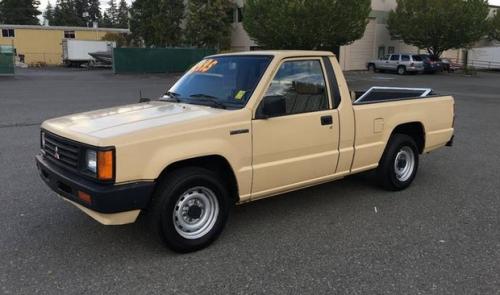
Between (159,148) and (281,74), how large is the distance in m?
1.56

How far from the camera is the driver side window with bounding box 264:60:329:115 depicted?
478 centimetres

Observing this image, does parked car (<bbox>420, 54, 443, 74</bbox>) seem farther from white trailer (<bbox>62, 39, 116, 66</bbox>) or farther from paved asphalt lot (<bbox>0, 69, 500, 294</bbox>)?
paved asphalt lot (<bbox>0, 69, 500, 294</bbox>)

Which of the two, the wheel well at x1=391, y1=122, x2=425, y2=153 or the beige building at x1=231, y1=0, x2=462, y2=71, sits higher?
the beige building at x1=231, y1=0, x2=462, y2=71

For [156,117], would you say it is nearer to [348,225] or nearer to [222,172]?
[222,172]

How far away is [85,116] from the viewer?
15.4 feet

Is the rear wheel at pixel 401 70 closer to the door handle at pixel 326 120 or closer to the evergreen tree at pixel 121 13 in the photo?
the door handle at pixel 326 120

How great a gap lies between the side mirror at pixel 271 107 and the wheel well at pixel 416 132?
2.36 metres

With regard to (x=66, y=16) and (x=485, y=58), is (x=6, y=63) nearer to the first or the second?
(x=485, y=58)

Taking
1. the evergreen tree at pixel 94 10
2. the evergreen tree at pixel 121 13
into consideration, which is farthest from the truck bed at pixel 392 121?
the evergreen tree at pixel 121 13

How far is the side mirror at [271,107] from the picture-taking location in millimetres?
4387

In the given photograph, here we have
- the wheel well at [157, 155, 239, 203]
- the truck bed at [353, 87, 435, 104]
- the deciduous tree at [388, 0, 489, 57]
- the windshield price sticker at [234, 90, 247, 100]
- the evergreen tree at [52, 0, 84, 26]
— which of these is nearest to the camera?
the wheel well at [157, 155, 239, 203]

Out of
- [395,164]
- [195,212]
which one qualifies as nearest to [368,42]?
[395,164]

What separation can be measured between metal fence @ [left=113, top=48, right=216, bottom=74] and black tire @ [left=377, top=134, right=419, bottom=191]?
→ 33.0m

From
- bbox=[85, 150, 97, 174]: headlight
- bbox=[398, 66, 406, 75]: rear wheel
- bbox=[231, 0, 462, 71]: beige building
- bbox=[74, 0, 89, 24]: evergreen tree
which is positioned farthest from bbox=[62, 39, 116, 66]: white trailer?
bbox=[74, 0, 89, 24]: evergreen tree
